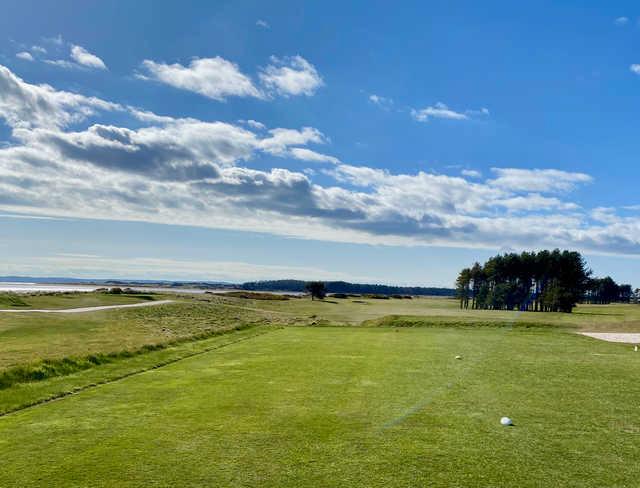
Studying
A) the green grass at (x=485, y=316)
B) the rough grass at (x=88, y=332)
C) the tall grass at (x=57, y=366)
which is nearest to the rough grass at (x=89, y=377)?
the tall grass at (x=57, y=366)

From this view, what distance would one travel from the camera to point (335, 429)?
8.26m

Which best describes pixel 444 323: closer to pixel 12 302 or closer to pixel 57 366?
pixel 57 366

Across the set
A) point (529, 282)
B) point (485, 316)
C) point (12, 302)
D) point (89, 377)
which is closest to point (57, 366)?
point (89, 377)

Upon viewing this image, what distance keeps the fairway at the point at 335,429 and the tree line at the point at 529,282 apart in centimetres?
6977

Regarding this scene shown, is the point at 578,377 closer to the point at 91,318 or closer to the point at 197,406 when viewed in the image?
the point at 197,406

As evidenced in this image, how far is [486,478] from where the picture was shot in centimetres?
613

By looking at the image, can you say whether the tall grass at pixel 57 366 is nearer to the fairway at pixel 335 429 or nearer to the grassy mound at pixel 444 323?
the fairway at pixel 335 429

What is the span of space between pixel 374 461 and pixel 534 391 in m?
6.66

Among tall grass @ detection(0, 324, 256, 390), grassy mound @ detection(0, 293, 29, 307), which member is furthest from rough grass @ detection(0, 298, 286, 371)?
grassy mound @ detection(0, 293, 29, 307)

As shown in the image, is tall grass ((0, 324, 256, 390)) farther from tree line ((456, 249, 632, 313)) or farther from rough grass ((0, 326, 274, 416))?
tree line ((456, 249, 632, 313))

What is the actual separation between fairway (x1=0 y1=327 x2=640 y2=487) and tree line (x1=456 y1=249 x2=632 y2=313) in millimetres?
69770

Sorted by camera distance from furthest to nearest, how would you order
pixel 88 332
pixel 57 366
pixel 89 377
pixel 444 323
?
pixel 444 323 < pixel 88 332 < pixel 57 366 < pixel 89 377

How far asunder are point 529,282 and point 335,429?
97563mm

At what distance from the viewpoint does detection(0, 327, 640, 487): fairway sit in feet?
20.5
